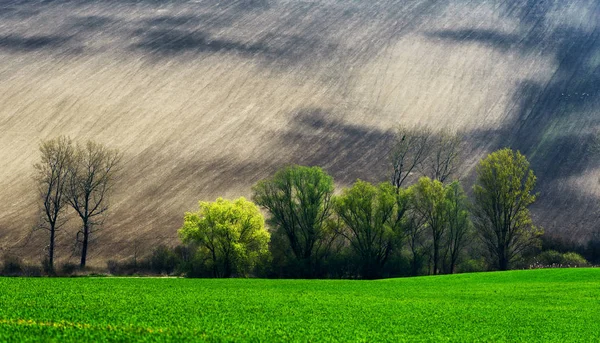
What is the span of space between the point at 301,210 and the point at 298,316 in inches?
1770

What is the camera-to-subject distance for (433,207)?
72.9 m

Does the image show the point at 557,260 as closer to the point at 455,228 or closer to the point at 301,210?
the point at 455,228

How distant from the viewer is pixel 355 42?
413ft

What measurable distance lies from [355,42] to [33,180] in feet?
222

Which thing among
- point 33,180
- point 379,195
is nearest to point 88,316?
point 379,195

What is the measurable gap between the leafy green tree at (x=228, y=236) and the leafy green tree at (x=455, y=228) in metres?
22.2

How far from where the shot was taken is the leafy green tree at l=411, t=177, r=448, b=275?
7238cm

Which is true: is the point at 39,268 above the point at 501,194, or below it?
below

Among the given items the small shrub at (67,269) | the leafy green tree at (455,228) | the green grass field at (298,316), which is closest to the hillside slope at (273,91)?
the small shrub at (67,269)

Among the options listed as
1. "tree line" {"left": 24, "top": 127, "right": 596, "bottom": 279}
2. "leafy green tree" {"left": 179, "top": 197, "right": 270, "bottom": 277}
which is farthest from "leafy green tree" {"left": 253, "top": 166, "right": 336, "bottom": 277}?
"leafy green tree" {"left": 179, "top": 197, "right": 270, "bottom": 277}

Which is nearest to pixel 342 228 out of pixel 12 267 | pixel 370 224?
pixel 370 224

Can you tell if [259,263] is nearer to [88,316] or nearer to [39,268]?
[39,268]

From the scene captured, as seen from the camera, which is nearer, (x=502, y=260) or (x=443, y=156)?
(x=502, y=260)

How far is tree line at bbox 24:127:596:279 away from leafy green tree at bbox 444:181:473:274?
124mm
